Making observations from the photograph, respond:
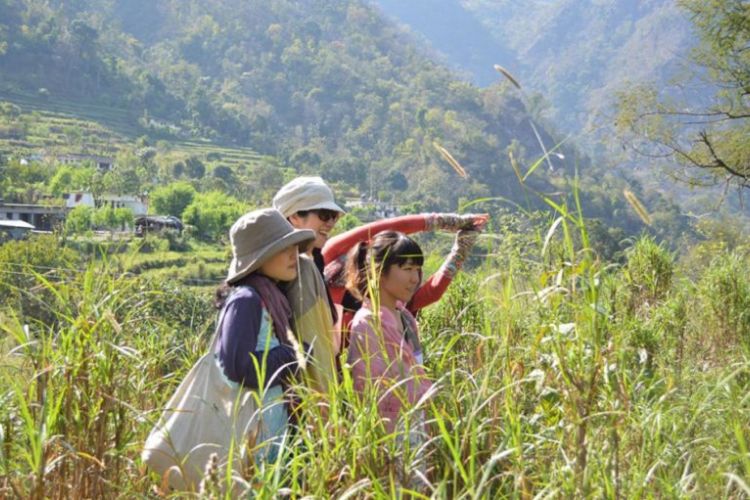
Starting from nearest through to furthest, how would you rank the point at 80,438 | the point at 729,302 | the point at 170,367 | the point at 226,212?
the point at 80,438 → the point at 170,367 → the point at 729,302 → the point at 226,212

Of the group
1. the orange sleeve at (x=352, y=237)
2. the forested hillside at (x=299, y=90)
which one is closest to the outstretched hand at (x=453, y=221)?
the orange sleeve at (x=352, y=237)

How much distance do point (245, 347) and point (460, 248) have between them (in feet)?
3.83

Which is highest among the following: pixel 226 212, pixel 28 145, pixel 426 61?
pixel 426 61

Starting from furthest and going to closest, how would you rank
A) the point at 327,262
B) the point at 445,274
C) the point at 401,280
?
the point at 445,274 → the point at 327,262 → the point at 401,280

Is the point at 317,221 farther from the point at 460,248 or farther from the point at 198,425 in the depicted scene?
the point at 198,425

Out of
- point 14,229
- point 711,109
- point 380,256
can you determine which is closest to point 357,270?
point 380,256

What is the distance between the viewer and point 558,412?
2002 mm

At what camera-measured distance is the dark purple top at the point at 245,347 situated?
6.20ft

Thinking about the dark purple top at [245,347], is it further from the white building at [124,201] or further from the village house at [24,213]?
the white building at [124,201]

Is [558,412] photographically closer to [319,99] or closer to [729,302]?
[729,302]

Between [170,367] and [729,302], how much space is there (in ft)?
8.70

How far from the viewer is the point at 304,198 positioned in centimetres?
257

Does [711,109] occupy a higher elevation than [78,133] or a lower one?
higher

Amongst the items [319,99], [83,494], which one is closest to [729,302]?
[83,494]
